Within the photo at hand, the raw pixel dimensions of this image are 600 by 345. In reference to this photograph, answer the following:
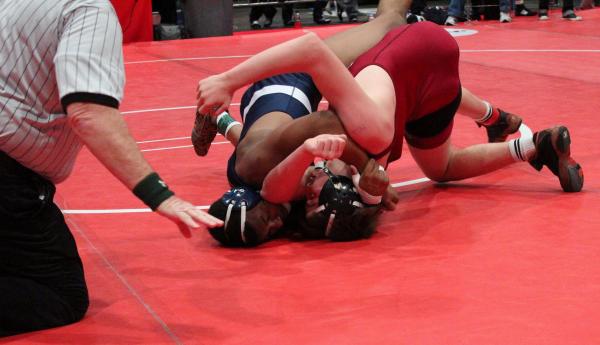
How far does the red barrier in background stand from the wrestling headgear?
6.81 metres

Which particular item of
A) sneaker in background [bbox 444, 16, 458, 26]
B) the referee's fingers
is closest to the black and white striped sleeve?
the referee's fingers

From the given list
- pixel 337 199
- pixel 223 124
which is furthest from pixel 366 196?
pixel 223 124

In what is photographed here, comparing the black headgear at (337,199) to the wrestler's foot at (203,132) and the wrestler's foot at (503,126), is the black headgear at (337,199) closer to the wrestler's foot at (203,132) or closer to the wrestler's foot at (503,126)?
the wrestler's foot at (203,132)

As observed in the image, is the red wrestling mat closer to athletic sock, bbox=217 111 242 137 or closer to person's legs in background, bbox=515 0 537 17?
athletic sock, bbox=217 111 242 137

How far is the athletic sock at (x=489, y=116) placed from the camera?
469 cm

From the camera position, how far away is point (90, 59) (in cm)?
252

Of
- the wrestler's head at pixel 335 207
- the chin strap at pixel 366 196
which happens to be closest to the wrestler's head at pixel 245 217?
the wrestler's head at pixel 335 207

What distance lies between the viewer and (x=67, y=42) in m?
2.55

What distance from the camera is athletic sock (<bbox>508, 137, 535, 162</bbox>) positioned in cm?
423

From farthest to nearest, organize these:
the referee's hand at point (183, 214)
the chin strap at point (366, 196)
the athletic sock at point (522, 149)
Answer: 1. the athletic sock at point (522, 149)
2. the chin strap at point (366, 196)
3. the referee's hand at point (183, 214)

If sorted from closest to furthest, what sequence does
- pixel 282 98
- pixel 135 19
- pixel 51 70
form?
pixel 51 70
pixel 282 98
pixel 135 19

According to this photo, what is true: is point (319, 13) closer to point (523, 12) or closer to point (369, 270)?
point (523, 12)

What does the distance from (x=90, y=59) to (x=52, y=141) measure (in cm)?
40

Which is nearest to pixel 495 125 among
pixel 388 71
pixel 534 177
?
pixel 534 177
